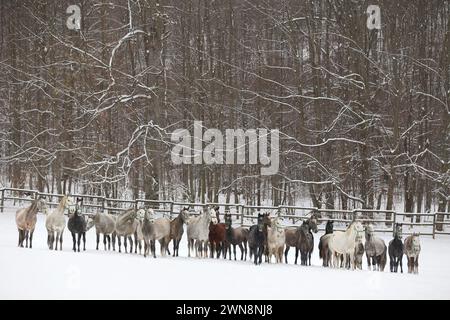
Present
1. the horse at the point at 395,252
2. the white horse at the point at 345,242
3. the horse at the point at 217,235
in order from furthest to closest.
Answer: the horse at the point at 217,235
the horse at the point at 395,252
the white horse at the point at 345,242

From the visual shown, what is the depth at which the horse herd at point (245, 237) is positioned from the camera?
1555cm

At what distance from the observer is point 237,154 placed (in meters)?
30.6

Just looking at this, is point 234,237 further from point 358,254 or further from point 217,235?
point 358,254

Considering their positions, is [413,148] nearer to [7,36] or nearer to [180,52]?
[180,52]

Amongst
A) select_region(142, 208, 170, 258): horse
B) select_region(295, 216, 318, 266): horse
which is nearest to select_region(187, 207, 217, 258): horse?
select_region(142, 208, 170, 258): horse

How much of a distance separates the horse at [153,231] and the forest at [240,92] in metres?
8.89

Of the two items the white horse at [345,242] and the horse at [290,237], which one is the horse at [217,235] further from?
the white horse at [345,242]

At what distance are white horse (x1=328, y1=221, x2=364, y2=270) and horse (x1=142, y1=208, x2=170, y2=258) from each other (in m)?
4.65

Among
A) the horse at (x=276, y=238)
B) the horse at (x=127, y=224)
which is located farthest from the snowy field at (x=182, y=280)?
the horse at (x=127, y=224)

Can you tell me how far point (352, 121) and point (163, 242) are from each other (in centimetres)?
1524

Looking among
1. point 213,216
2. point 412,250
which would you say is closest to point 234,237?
point 213,216

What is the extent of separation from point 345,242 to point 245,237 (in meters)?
3.08
